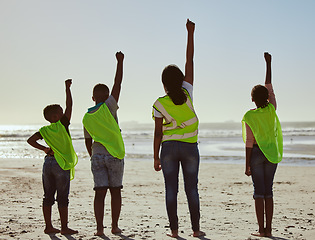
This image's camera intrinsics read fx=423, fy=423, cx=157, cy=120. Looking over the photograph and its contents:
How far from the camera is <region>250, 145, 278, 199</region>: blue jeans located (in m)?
4.80

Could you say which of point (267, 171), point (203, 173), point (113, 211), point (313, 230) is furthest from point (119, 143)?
point (203, 173)

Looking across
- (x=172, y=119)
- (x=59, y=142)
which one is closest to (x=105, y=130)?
(x=59, y=142)

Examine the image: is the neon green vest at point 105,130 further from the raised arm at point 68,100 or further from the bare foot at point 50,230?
the bare foot at point 50,230

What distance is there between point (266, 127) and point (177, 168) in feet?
3.83

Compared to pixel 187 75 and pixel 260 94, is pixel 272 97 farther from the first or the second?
pixel 187 75

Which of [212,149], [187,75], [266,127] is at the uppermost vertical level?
[187,75]

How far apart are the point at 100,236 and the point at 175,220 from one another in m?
0.87

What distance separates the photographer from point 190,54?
16.3 ft

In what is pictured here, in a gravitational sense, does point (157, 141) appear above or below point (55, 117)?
below

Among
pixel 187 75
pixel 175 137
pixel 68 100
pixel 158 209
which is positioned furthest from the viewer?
pixel 158 209

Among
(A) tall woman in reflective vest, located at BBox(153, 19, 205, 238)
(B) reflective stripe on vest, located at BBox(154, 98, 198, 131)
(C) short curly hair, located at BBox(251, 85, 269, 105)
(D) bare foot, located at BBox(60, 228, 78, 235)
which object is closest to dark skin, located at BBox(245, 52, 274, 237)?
(C) short curly hair, located at BBox(251, 85, 269, 105)

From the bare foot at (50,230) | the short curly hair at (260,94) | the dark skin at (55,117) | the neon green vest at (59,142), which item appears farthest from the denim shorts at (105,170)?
the short curly hair at (260,94)

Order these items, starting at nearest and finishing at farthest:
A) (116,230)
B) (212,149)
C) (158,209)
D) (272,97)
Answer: (116,230)
(272,97)
(158,209)
(212,149)

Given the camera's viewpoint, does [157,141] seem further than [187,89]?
No
